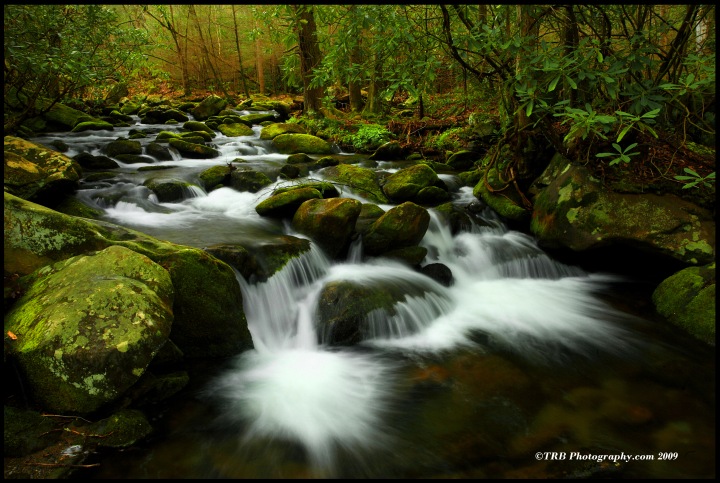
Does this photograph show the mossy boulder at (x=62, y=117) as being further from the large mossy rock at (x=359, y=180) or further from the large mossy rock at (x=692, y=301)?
the large mossy rock at (x=692, y=301)

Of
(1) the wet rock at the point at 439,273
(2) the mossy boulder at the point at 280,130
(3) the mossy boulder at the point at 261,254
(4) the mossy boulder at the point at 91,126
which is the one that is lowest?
(1) the wet rock at the point at 439,273

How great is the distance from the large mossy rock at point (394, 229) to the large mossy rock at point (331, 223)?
0.34m

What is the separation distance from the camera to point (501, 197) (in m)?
7.57

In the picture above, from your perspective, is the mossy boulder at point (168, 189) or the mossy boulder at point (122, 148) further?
the mossy boulder at point (122, 148)

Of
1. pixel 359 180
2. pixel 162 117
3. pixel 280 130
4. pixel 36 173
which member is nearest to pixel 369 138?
pixel 280 130

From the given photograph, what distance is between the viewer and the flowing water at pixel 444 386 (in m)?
2.94

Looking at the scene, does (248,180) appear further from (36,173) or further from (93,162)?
(93,162)

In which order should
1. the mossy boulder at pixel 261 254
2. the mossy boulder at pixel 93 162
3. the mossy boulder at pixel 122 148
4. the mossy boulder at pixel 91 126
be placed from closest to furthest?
the mossy boulder at pixel 261 254, the mossy boulder at pixel 93 162, the mossy boulder at pixel 122 148, the mossy boulder at pixel 91 126

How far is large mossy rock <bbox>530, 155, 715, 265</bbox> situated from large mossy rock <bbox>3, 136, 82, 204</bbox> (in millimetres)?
7506

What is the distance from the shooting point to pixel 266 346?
4480 mm

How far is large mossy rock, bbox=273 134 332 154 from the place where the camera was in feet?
38.8

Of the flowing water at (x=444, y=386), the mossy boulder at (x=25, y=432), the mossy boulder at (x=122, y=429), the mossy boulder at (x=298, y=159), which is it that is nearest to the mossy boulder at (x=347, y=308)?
the flowing water at (x=444, y=386)

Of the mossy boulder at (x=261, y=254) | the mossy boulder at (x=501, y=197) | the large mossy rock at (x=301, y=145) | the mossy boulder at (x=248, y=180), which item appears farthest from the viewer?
the large mossy rock at (x=301, y=145)

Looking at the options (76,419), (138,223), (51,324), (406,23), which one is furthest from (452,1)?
(138,223)
